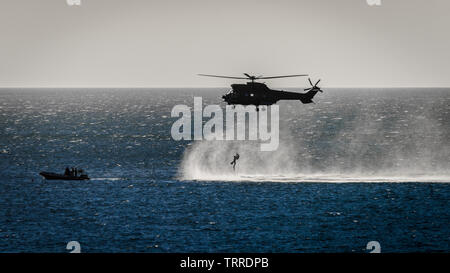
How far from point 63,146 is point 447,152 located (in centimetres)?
9488

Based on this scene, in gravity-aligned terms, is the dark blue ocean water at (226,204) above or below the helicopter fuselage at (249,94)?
below

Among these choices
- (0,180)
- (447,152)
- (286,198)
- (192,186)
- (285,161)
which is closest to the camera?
(286,198)

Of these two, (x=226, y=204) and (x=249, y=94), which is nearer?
(x=249, y=94)

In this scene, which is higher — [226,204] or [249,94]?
[249,94]

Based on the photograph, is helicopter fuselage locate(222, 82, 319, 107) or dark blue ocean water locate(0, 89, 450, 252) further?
helicopter fuselage locate(222, 82, 319, 107)

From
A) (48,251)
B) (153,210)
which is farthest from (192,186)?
(48,251)

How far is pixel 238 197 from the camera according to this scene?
109188 mm

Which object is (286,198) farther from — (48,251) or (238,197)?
(48,251)

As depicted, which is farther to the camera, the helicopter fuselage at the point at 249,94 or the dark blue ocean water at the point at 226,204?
the helicopter fuselage at the point at 249,94

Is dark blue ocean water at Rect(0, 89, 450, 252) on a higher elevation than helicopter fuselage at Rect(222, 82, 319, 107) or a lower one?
lower

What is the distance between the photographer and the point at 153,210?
328 feet
